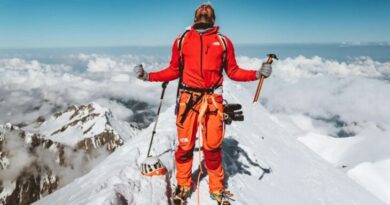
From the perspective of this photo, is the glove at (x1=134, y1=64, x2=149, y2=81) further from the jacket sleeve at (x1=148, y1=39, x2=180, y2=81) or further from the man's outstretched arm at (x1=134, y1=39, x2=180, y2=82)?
the jacket sleeve at (x1=148, y1=39, x2=180, y2=81)

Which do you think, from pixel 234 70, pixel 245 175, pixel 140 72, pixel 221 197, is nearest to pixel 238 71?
pixel 234 70

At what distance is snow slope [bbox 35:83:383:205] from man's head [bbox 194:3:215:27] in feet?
12.3

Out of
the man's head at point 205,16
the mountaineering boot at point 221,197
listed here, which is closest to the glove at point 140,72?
the man's head at point 205,16

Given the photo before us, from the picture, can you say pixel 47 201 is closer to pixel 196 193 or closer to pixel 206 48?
pixel 196 193

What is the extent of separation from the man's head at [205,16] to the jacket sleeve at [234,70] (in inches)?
19.9

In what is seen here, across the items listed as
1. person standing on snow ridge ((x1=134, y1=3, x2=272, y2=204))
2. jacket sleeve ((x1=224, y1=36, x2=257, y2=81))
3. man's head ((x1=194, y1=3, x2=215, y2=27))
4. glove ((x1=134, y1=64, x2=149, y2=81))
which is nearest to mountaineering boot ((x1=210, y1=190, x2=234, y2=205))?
person standing on snow ridge ((x1=134, y1=3, x2=272, y2=204))

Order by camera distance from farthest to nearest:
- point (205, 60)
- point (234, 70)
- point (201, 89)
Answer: point (234, 70), point (201, 89), point (205, 60)

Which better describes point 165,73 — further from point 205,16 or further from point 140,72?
point 205,16

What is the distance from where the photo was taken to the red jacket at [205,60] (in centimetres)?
677

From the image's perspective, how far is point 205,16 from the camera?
22.7 feet

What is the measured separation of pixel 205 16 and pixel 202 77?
1271mm

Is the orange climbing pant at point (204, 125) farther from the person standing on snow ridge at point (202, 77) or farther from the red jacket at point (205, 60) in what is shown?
the red jacket at point (205, 60)

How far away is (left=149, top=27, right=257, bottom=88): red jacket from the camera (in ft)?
22.2

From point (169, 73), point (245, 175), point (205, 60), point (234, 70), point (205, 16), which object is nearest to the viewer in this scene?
point (205, 60)
